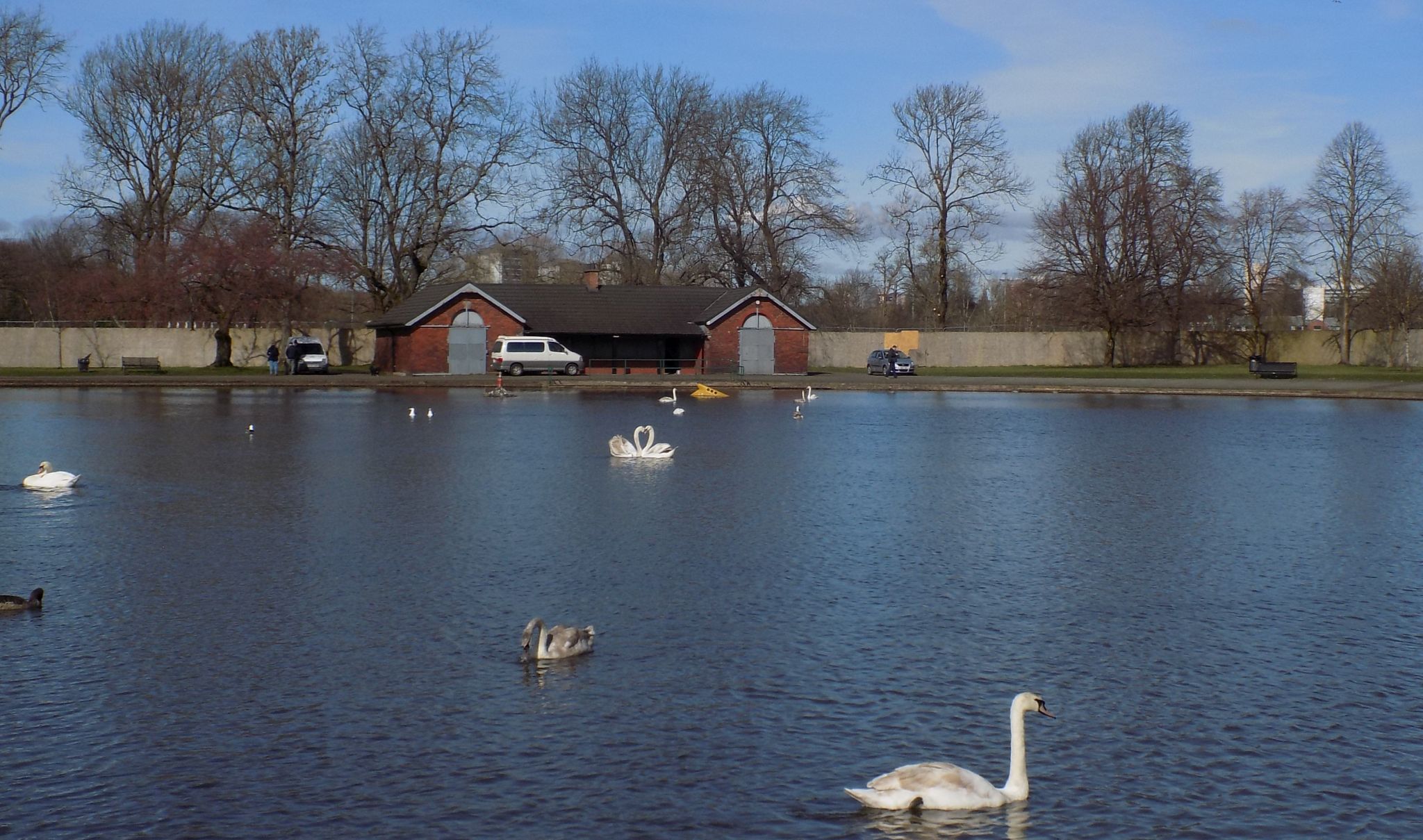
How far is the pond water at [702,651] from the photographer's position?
753cm

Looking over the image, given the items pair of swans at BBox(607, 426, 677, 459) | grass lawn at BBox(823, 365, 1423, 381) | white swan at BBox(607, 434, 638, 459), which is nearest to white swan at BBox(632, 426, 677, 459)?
pair of swans at BBox(607, 426, 677, 459)

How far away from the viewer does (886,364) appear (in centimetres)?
6581

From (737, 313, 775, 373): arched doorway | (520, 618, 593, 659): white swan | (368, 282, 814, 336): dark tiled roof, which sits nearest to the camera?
(520, 618, 593, 659): white swan

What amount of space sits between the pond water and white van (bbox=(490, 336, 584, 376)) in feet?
126

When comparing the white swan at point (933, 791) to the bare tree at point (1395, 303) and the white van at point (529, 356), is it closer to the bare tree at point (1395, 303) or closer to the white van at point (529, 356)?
the white van at point (529, 356)

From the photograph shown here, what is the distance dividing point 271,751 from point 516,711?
1.61 meters

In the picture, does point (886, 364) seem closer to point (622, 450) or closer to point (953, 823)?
point (622, 450)

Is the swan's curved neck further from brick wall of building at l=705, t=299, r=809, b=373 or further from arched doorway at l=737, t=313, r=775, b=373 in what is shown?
arched doorway at l=737, t=313, r=775, b=373

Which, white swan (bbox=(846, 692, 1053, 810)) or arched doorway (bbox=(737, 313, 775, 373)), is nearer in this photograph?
white swan (bbox=(846, 692, 1053, 810))

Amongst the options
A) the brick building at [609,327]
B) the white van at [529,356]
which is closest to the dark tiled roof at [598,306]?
the brick building at [609,327]

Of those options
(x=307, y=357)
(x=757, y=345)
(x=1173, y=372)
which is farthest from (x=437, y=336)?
(x=1173, y=372)

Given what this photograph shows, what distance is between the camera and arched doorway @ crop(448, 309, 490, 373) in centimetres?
6234

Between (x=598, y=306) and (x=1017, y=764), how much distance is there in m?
60.6

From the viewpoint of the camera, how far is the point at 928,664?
10.2 meters
